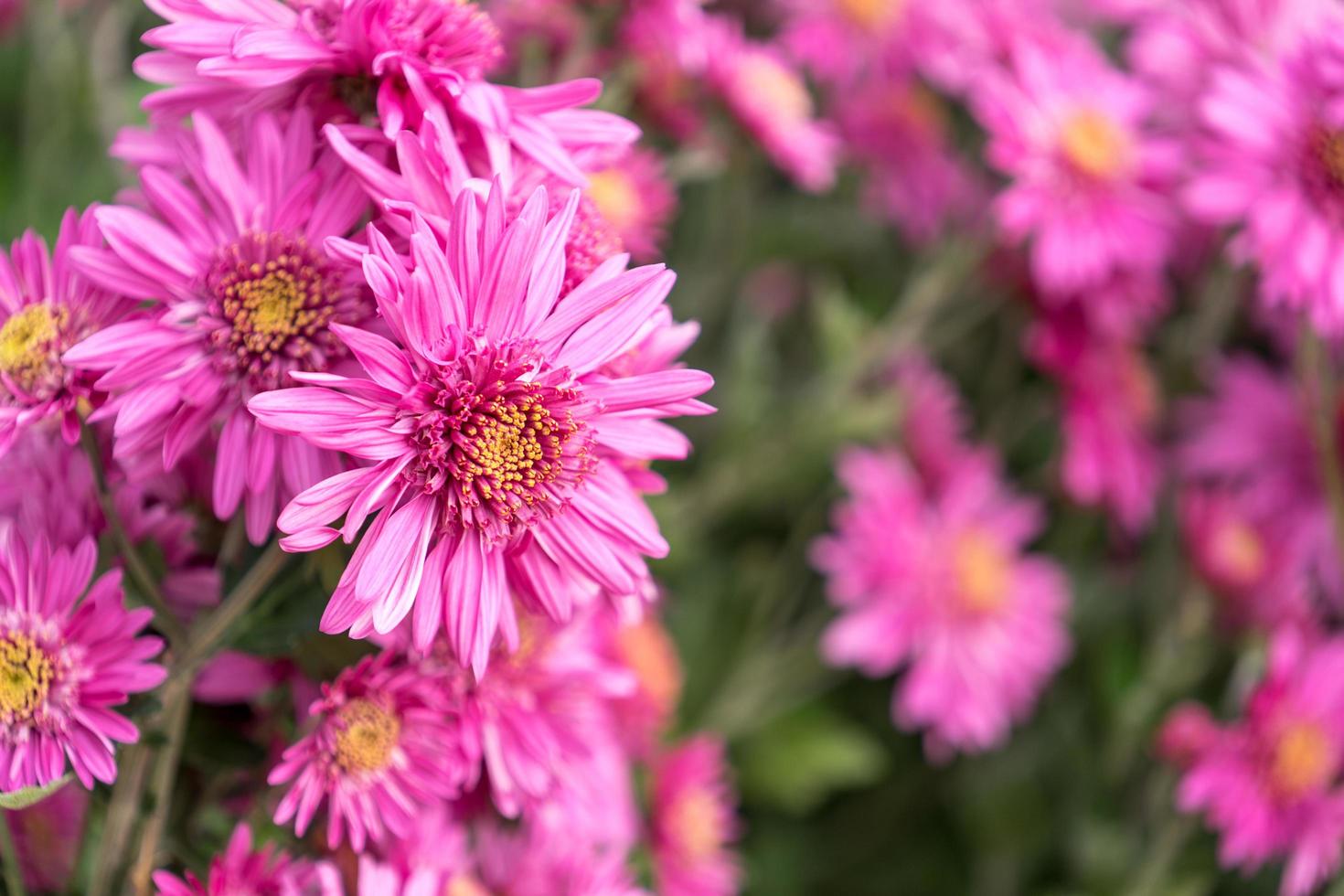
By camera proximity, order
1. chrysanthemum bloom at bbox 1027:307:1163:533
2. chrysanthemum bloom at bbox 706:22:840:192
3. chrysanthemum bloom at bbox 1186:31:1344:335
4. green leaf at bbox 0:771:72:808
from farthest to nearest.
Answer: chrysanthemum bloom at bbox 1027:307:1163:533
chrysanthemum bloom at bbox 706:22:840:192
chrysanthemum bloom at bbox 1186:31:1344:335
green leaf at bbox 0:771:72:808

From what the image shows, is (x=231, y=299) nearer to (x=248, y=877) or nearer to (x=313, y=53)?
(x=313, y=53)

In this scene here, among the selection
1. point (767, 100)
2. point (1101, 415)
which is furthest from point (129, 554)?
point (1101, 415)

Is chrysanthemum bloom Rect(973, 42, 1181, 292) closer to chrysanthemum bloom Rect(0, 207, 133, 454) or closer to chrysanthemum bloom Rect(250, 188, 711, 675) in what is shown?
chrysanthemum bloom Rect(250, 188, 711, 675)

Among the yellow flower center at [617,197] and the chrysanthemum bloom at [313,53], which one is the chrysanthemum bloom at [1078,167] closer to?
the yellow flower center at [617,197]

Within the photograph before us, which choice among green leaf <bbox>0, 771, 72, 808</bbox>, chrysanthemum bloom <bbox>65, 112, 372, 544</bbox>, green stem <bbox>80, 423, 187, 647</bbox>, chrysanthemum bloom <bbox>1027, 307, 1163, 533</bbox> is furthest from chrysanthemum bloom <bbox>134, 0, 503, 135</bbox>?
chrysanthemum bloom <bbox>1027, 307, 1163, 533</bbox>

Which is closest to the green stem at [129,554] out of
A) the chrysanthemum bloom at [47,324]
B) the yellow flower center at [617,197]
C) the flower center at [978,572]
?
the chrysanthemum bloom at [47,324]

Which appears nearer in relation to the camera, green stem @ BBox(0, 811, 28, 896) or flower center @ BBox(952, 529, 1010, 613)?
green stem @ BBox(0, 811, 28, 896)
